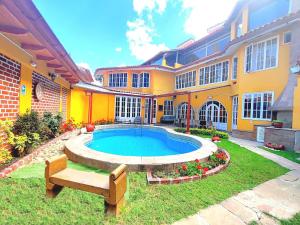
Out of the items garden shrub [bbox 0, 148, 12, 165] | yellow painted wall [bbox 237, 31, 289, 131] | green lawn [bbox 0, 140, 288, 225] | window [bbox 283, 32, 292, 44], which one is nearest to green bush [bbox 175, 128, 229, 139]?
yellow painted wall [bbox 237, 31, 289, 131]

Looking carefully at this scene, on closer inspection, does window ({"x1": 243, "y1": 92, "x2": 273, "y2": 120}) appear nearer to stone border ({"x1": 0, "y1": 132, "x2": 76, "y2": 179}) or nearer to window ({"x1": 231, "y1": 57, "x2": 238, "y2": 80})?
window ({"x1": 231, "y1": 57, "x2": 238, "y2": 80})

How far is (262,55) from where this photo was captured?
38.6 feet

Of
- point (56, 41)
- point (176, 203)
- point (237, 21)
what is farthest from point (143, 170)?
point (237, 21)

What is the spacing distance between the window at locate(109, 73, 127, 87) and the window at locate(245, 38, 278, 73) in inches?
565

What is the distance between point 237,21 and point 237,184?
15.1 metres

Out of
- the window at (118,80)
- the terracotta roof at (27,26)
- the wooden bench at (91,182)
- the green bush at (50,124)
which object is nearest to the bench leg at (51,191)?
the wooden bench at (91,182)

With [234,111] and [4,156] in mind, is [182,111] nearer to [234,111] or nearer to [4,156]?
[234,111]

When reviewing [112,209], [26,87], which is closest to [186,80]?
[26,87]

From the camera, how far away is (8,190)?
3.54 meters

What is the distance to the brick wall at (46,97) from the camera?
23.3 ft

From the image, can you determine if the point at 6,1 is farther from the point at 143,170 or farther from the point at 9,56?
the point at 143,170

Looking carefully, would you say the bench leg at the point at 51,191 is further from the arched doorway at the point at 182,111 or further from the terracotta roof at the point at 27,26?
the arched doorway at the point at 182,111

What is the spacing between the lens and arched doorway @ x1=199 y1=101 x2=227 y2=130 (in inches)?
632

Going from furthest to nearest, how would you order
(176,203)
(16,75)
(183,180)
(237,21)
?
(237,21), (16,75), (183,180), (176,203)
